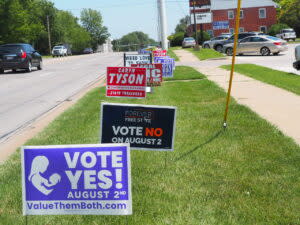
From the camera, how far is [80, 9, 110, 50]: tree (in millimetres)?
169500

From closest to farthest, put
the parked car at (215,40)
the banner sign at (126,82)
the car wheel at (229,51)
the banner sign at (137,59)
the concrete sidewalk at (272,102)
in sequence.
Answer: the concrete sidewalk at (272,102) < the banner sign at (126,82) < the banner sign at (137,59) < the car wheel at (229,51) < the parked car at (215,40)

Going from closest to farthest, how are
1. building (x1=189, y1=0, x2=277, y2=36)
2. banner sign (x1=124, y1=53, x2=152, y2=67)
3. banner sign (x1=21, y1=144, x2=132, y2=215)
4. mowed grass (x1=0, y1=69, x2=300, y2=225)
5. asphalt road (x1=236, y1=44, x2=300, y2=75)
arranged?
banner sign (x1=21, y1=144, x2=132, y2=215) < mowed grass (x1=0, y1=69, x2=300, y2=225) < banner sign (x1=124, y1=53, x2=152, y2=67) < asphalt road (x1=236, y1=44, x2=300, y2=75) < building (x1=189, y1=0, x2=277, y2=36)

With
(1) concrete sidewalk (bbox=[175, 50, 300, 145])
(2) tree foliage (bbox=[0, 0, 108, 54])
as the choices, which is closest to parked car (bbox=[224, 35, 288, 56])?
(1) concrete sidewalk (bbox=[175, 50, 300, 145])

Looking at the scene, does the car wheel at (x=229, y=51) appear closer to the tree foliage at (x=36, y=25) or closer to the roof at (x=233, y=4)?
the tree foliage at (x=36, y=25)

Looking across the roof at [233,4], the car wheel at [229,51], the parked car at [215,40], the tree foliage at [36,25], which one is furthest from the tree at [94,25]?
the car wheel at [229,51]

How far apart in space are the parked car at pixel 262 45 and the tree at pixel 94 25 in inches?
5283

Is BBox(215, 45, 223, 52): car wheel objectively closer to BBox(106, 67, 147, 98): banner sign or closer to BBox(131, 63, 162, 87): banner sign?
BBox(131, 63, 162, 87): banner sign

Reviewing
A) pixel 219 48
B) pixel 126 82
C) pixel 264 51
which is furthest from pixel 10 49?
pixel 219 48

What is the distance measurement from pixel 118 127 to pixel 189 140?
219 cm

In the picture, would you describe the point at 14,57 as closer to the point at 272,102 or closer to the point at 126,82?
the point at 272,102

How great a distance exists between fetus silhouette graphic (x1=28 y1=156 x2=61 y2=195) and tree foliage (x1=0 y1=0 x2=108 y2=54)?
74100 millimetres

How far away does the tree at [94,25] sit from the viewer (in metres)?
170

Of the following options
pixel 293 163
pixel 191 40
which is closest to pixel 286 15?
pixel 191 40

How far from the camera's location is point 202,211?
14.6 ft
